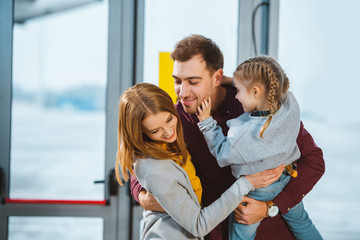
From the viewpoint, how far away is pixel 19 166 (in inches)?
79.2

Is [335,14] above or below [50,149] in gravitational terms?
above

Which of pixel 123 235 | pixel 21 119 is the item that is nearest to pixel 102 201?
pixel 123 235

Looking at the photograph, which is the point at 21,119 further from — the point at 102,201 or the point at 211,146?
the point at 211,146

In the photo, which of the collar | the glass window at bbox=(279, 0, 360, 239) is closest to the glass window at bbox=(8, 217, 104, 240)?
the collar

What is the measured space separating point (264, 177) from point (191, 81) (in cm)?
51

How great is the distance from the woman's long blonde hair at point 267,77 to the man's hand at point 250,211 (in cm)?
28

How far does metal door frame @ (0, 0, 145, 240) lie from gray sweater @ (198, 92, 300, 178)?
97cm

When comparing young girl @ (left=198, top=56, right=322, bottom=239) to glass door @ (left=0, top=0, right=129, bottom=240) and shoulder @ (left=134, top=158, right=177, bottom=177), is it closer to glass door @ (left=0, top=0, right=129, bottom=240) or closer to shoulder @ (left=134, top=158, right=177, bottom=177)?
shoulder @ (left=134, top=158, right=177, bottom=177)

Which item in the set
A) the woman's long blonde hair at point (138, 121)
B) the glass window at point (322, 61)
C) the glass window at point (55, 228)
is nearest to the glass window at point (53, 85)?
the glass window at point (55, 228)

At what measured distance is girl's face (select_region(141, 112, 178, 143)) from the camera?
1127mm

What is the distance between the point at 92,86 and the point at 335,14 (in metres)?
1.78

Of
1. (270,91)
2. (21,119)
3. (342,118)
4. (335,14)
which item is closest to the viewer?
(270,91)

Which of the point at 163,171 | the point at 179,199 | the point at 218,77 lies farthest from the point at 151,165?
the point at 218,77

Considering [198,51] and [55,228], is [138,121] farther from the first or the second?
[55,228]
